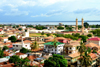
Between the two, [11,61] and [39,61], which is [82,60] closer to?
[39,61]

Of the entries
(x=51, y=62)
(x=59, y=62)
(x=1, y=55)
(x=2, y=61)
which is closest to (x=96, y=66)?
(x=59, y=62)

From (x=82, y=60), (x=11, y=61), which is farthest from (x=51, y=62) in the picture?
(x=11, y=61)

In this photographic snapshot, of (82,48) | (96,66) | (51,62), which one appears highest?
(82,48)

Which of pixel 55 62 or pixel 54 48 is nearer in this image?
pixel 55 62

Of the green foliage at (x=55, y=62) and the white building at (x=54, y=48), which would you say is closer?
the green foliage at (x=55, y=62)

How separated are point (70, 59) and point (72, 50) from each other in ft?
12.9

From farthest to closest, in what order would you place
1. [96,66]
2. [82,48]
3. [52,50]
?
[52,50]
[96,66]
[82,48]

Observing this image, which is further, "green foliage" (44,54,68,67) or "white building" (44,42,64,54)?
"white building" (44,42,64,54)

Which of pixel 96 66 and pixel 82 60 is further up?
pixel 82 60

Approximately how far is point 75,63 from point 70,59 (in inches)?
27.5

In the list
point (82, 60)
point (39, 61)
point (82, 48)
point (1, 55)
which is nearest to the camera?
point (82, 60)

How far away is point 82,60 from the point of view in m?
14.4

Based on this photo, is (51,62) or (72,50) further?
(72,50)

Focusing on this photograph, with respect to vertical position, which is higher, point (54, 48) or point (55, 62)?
point (55, 62)
